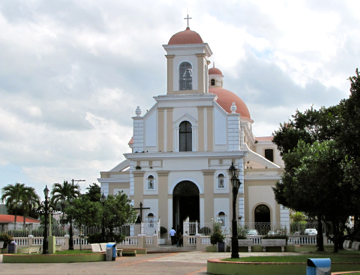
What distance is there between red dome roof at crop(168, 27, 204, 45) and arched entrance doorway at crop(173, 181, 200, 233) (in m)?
10.5

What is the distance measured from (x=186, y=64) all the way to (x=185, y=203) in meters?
10.4

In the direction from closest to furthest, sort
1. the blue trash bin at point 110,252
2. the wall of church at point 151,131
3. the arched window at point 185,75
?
the blue trash bin at point 110,252, the wall of church at point 151,131, the arched window at point 185,75

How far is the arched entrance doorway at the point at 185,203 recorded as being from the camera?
38.0 m

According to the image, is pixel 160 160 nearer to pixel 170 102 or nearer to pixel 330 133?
pixel 170 102

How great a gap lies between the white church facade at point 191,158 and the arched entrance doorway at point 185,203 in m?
0.07

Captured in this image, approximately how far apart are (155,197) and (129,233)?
326cm

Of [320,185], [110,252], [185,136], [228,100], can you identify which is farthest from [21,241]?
[228,100]

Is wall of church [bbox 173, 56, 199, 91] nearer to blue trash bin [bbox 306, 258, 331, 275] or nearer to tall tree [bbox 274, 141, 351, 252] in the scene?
tall tree [bbox 274, 141, 351, 252]

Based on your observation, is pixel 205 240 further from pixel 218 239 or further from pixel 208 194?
pixel 208 194

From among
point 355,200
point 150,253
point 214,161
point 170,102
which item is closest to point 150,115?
point 170,102

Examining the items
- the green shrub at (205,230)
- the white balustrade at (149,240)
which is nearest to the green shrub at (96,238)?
the white balustrade at (149,240)

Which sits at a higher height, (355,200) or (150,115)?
(150,115)

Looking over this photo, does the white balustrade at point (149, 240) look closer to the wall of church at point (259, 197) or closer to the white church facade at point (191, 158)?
the white church facade at point (191, 158)

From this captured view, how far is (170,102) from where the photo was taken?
3897 centimetres
